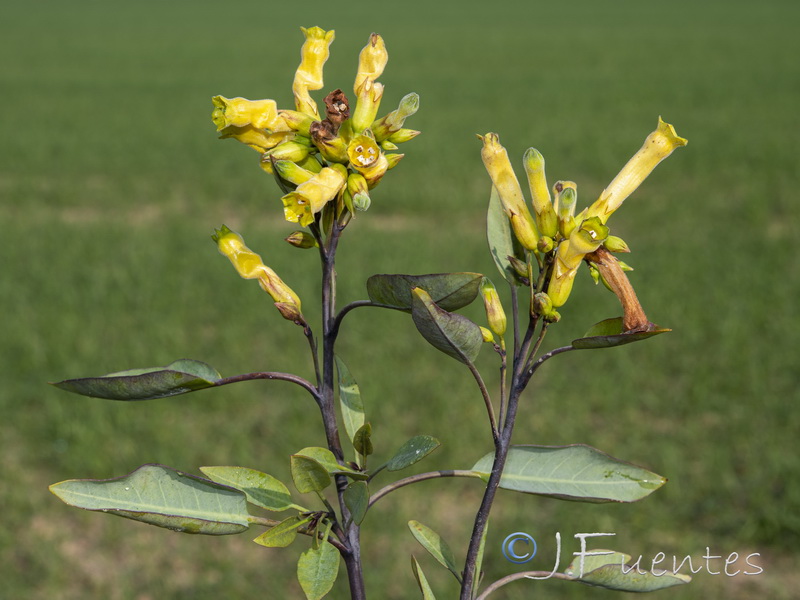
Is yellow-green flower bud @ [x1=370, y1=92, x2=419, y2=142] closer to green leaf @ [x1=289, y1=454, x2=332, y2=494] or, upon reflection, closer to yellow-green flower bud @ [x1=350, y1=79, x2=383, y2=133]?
yellow-green flower bud @ [x1=350, y1=79, x2=383, y2=133]

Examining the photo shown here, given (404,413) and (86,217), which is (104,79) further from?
(404,413)

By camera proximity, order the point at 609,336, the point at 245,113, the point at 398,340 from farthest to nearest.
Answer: the point at 398,340 < the point at 245,113 < the point at 609,336

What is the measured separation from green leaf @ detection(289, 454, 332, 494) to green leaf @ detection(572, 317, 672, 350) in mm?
221

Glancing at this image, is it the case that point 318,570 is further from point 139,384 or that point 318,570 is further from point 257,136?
point 257,136

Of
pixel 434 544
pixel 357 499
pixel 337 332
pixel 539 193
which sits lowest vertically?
pixel 434 544

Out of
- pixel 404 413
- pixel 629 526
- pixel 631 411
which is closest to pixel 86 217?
pixel 404 413

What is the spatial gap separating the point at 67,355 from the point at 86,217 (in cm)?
430

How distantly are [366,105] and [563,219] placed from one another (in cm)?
21

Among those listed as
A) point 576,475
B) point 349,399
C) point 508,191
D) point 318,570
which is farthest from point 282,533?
point 508,191

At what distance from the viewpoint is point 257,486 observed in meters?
0.71

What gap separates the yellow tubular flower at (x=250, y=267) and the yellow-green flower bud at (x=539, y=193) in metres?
0.23

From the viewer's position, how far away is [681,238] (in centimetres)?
788

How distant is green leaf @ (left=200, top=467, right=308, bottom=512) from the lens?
0.70 metres

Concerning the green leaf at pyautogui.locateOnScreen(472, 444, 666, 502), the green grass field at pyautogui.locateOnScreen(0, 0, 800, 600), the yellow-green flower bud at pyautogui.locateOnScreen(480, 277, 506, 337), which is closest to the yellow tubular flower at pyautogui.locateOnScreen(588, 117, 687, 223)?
the yellow-green flower bud at pyautogui.locateOnScreen(480, 277, 506, 337)
